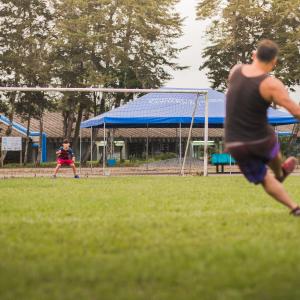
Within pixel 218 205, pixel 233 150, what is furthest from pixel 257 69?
pixel 218 205

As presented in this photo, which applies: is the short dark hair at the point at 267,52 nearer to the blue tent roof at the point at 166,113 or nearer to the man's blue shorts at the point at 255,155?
the man's blue shorts at the point at 255,155

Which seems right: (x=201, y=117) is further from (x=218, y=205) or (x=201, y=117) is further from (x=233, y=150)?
(x=233, y=150)

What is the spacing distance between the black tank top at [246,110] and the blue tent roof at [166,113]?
1785cm

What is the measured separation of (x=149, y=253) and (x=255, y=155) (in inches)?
86.4

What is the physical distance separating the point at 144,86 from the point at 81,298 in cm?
3638

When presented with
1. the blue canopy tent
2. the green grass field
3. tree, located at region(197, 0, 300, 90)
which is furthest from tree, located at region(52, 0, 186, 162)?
the green grass field

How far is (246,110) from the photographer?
6445 millimetres

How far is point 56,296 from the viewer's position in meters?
3.41

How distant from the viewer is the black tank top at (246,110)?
640cm

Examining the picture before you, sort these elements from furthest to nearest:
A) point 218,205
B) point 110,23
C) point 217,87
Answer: point 217,87
point 110,23
point 218,205

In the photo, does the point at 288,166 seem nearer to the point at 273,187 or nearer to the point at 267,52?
the point at 273,187

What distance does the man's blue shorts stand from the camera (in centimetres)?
646

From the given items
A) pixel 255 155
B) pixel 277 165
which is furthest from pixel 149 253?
pixel 277 165

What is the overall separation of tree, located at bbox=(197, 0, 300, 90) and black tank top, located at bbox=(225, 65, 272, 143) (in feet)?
106
